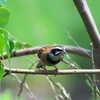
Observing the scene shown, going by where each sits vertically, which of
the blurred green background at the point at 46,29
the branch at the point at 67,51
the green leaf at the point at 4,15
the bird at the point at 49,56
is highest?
the green leaf at the point at 4,15

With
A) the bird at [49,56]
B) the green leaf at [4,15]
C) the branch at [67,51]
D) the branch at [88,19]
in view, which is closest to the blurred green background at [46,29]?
the bird at [49,56]

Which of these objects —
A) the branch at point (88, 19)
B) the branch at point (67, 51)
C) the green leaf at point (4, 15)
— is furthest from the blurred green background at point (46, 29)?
the green leaf at point (4, 15)

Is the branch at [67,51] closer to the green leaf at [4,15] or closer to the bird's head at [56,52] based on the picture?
the bird's head at [56,52]

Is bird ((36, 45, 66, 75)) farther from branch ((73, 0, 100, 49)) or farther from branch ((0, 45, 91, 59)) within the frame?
branch ((73, 0, 100, 49))

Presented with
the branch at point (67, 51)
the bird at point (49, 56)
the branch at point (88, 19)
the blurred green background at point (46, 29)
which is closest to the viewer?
the branch at point (88, 19)

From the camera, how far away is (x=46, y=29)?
222 inches

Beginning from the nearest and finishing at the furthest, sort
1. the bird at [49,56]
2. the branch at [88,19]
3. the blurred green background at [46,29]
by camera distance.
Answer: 1. the branch at [88,19]
2. the bird at [49,56]
3. the blurred green background at [46,29]

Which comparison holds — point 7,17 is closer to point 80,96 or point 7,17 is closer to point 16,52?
point 16,52

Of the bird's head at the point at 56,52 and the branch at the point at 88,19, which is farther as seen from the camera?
the bird's head at the point at 56,52

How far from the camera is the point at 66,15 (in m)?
5.66

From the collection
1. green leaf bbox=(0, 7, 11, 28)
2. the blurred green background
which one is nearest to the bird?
green leaf bbox=(0, 7, 11, 28)

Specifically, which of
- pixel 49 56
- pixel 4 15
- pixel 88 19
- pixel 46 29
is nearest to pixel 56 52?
pixel 49 56

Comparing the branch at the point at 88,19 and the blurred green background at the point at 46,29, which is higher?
the branch at the point at 88,19

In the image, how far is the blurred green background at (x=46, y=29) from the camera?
17.3 ft
